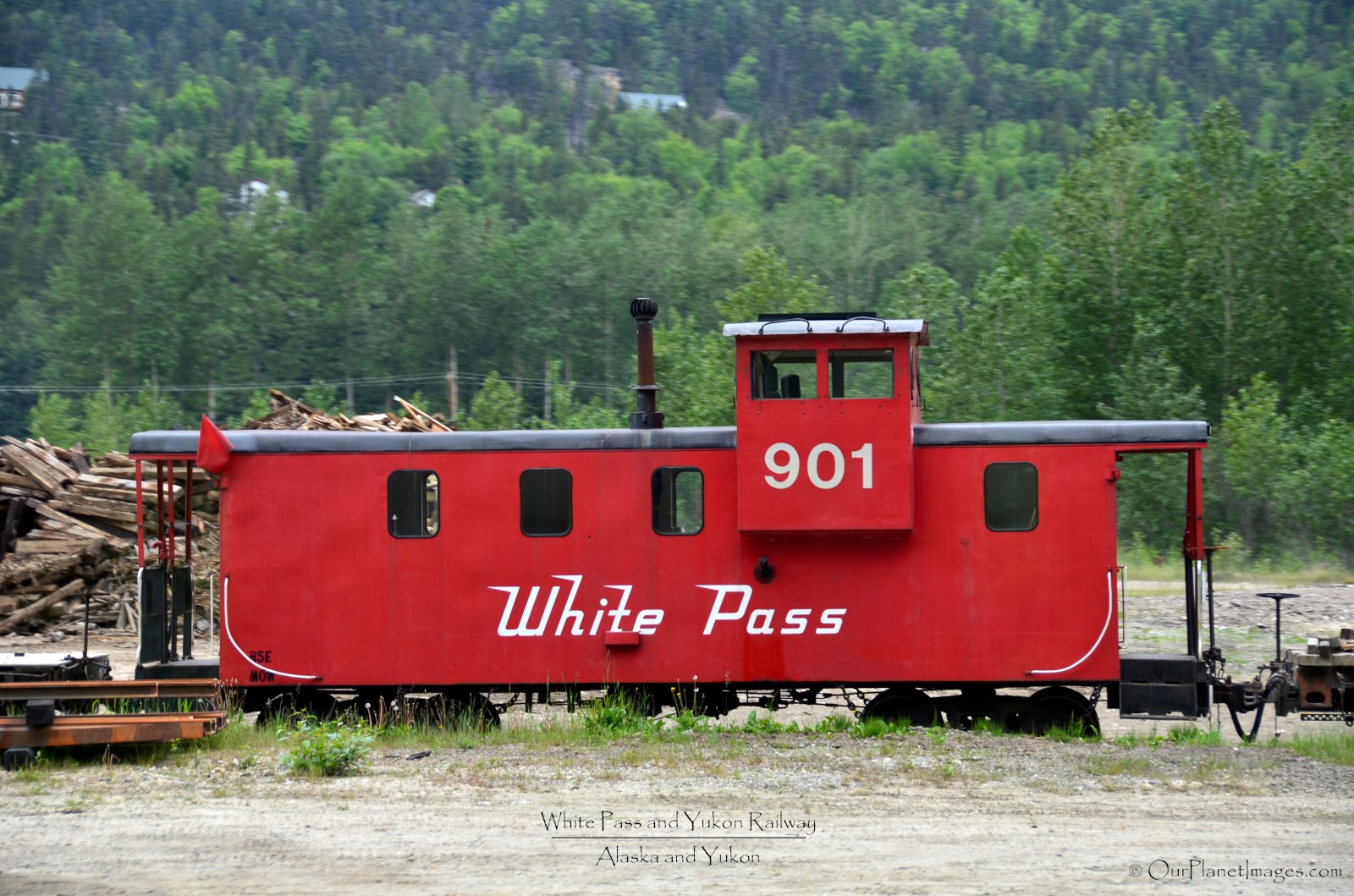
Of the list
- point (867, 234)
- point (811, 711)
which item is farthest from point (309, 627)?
point (867, 234)

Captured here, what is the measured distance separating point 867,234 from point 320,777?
232ft

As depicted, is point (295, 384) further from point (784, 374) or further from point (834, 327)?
point (834, 327)

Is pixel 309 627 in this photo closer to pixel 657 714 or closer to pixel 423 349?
pixel 657 714

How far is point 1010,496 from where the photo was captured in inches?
485

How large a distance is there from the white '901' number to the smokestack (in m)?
1.45

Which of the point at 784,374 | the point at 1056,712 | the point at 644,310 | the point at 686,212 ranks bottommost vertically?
the point at 1056,712

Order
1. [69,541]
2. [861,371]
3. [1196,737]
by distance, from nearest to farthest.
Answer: [1196,737] → [861,371] → [69,541]

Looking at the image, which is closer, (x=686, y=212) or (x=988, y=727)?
(x=988, y=727)

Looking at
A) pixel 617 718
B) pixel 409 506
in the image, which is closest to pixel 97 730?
pixel 409 506

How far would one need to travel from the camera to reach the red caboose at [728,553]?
12.2m

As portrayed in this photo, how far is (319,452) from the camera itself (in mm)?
12812

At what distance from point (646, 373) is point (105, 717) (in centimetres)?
611

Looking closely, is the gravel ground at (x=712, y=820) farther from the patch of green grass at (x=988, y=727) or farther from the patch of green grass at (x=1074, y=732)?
the patch of green grass at (x=1074, y=732)

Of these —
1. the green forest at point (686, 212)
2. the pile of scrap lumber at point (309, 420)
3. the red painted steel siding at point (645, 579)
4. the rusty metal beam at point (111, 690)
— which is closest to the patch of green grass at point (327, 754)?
the rusty metal beam at point (111, 690)
